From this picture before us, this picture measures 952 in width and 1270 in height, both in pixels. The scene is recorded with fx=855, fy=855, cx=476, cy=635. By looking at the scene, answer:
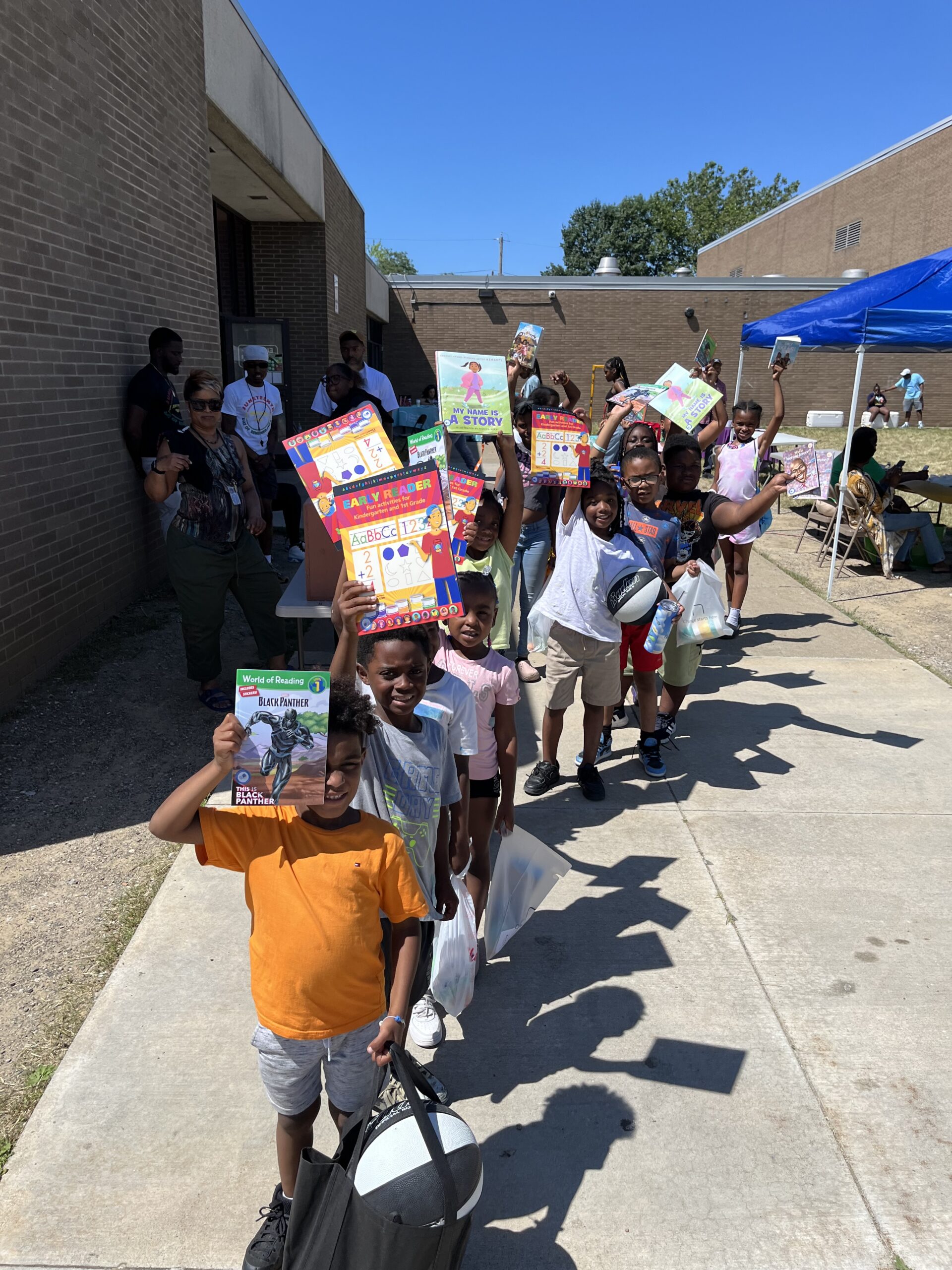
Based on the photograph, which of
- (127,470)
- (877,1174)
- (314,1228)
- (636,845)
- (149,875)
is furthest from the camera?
(127,470)

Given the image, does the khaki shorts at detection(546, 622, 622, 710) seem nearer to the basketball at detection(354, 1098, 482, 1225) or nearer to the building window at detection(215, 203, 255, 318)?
the basketball at detection(354, 1098, 482, 1225)

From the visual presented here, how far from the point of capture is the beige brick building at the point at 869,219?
→ 26.3 m

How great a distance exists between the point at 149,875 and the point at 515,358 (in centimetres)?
310

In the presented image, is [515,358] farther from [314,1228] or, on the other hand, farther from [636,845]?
[314,1228]

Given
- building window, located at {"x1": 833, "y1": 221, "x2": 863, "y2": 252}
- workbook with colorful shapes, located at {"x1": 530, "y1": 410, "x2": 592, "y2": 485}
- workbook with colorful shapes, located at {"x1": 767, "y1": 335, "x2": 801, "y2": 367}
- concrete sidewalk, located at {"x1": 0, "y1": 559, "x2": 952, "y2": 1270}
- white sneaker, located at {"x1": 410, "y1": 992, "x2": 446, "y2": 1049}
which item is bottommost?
concrete sidewalk, located at {"x1": 0, "y1": 559, "x2": 952, "y2": 1270}

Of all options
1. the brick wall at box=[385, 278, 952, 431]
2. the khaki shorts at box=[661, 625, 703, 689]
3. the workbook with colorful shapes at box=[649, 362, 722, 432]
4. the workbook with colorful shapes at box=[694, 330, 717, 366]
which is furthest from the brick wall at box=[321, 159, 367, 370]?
the khaki shorts at box=[661, 625, 703, 689]

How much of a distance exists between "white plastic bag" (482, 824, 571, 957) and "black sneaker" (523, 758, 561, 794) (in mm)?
1246

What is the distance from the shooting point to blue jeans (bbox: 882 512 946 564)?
9445mm

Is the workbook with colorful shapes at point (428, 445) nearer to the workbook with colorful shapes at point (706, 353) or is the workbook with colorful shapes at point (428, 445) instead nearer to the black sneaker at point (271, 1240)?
the black sneaker at point (271, 1240)

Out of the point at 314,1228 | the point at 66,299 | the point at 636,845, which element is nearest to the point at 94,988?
the point at 314,1228

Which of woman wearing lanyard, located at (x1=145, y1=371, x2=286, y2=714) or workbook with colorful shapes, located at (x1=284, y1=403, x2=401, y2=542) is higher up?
workbook with colorful shapes, located at (x1=284, y1=403, x2=401, y2=542)

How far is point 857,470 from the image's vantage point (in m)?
9.45

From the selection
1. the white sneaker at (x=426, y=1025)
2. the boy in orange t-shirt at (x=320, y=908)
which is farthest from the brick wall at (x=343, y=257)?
the boy in orange t-shirt at (x=320, y=908)

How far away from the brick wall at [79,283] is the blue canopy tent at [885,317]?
19.7ft
